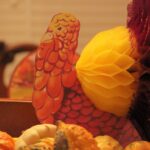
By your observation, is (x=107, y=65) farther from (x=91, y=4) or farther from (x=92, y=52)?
(x=91, y=4)

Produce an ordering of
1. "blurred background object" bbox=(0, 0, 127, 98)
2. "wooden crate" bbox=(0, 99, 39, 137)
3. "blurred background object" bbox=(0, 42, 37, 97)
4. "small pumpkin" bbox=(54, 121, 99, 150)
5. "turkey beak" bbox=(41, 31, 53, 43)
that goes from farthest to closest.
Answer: "blurred background object" bbox=(0, 0, 127, 98) < "blurred background object" bbox=(0, 42, 37, 97) < "wooden crate" bbox=(0, 99, 39, 137) < "turkey beak" bbox=(41, 31, 53, 43) < "small pumpkin" bbox=(54, 121, 99, 150)

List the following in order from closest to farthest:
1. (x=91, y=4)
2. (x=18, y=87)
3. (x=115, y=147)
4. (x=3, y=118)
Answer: (x=115, y=147) < (x=3, y=118) < (x=18, y=87) < (x=91, y=4)

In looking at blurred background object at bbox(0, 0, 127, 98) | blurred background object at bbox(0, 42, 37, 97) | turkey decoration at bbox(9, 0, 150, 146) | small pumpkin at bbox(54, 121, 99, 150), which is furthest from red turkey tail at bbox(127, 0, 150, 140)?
blurred background object at bbox(0, 0, 127, 98)

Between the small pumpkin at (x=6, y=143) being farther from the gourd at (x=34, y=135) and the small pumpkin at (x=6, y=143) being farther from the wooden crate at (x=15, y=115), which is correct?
the wooden crate at (x=15, y=115)

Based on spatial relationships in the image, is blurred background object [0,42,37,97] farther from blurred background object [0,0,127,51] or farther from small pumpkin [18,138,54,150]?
small pumpkin [18,138,54,150]

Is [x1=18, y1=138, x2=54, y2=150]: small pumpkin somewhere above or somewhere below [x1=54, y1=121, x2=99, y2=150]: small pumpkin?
below

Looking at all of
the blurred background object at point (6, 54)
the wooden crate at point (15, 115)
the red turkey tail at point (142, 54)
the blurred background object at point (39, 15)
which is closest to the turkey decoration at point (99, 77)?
the red turkey tail at point (142, 54)

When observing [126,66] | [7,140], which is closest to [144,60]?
[126,66]
